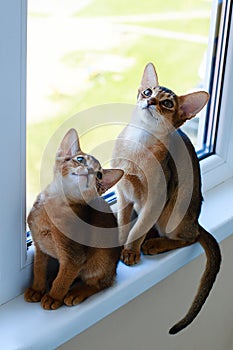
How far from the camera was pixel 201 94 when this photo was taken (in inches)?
37.3

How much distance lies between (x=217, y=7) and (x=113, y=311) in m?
0.68

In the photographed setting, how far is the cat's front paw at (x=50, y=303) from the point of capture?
0.92 metres

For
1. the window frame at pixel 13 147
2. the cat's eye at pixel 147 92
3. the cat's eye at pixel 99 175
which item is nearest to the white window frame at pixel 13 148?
the window frame at pixel 13 147

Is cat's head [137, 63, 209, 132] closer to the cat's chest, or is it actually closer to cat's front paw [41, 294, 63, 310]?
the cat's chest

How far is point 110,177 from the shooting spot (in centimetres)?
89

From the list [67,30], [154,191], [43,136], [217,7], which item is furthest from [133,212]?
[217,7]

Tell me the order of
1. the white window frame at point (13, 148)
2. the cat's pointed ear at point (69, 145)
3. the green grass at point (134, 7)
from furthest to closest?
the green grass at point (134, 7) → the cat's pointed ear at point (69, 145) → the white window frame at point (13, 148)

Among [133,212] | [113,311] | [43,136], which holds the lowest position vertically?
[113,311]

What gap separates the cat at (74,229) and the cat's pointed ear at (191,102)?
16cm

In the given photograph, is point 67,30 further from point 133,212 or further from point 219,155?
point 219,155

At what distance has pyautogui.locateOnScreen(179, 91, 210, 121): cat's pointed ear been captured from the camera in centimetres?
95

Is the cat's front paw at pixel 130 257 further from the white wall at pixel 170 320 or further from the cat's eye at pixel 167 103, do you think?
the cat's eye at pixel 167 103

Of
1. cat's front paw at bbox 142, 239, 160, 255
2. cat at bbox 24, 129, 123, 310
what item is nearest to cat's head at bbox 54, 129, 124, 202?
cat at bbox 24, 129, 123, 310

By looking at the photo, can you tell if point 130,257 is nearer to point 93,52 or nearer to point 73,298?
point 73,298
